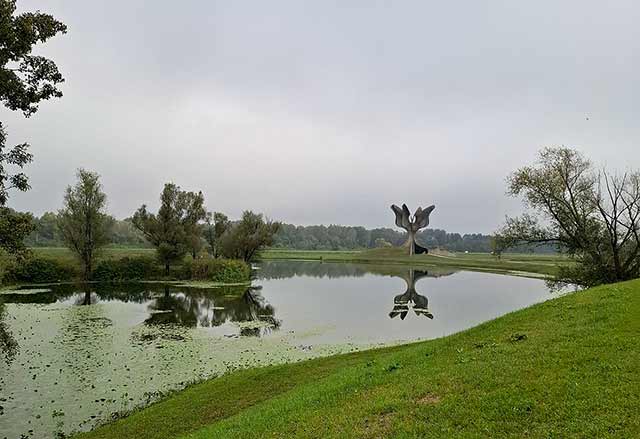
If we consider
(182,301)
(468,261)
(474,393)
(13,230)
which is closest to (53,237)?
(182,301)

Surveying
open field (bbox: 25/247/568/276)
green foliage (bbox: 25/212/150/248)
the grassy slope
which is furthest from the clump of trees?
the grassy slope

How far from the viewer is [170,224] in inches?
2144

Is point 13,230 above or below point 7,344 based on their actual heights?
above

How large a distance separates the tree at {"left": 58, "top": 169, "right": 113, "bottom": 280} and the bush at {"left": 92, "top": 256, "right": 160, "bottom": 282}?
1291 mm

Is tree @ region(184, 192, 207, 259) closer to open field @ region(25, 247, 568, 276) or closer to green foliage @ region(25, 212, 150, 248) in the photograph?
open field @ region(25, 247, 568, 276)

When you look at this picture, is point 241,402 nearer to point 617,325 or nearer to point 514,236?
point 617,325

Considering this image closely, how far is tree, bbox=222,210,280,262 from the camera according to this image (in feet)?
210

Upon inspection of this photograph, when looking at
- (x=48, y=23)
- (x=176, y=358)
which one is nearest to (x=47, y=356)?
(x=176, y=358)

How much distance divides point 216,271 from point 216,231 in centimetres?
1861

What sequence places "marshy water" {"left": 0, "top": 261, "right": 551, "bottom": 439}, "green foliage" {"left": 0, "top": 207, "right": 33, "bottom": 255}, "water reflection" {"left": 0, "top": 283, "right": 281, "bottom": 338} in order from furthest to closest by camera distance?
"water reflection" {"left": 0, "top": 283, "right": 281, "bottom": 338} → "marshy water" {"left": 0, "top": 261, "right": 551, "bottom": 439} → "green foliage" {"left": 0, "top": 207, "right": 33, "bottom": 255}

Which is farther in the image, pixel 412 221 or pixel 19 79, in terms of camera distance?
pixel 412 221

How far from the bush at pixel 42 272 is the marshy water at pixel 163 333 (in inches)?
282

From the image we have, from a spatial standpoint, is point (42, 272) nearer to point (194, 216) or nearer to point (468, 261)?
point (194, 216)

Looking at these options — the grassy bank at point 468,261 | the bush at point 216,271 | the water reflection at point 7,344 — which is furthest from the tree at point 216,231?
the water reflection at point 7,344
